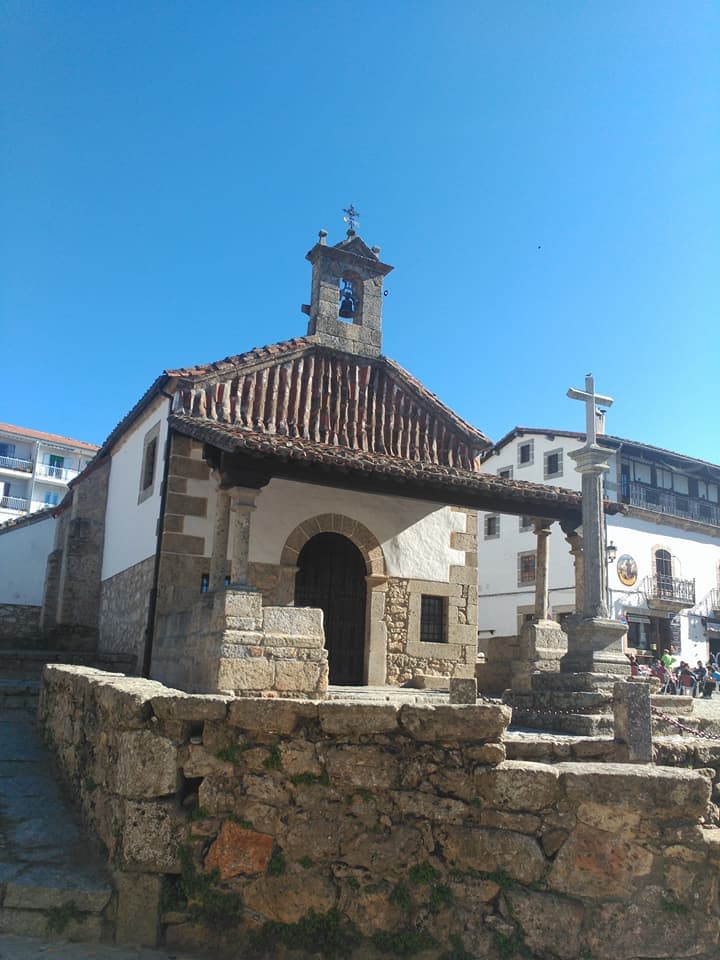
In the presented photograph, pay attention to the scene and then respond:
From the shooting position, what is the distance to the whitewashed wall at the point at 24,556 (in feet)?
74.4

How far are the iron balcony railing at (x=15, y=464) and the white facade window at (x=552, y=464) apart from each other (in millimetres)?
31314

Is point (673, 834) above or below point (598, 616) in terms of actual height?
below

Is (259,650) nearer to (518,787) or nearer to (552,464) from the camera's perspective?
(518,787)

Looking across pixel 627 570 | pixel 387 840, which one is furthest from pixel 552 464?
pixel 387 840

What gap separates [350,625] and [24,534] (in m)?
14.3

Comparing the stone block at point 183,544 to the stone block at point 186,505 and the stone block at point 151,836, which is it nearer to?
the stone block at point 186,505

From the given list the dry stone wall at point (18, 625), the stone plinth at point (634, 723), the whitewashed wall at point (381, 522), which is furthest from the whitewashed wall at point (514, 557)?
the stone plinth at point (634, 723)

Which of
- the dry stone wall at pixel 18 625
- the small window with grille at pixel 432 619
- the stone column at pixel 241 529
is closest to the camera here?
the stone column at pixel 241 529

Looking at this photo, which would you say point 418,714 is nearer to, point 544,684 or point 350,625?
point 544,684

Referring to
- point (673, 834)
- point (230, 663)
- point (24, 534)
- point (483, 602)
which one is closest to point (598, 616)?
point (230, 663)

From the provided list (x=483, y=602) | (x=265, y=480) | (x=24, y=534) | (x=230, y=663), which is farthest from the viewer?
(x=483, y=602)

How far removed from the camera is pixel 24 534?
22.9 metres

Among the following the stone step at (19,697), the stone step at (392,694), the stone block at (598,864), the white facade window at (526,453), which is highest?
the white facade window at (526,453)

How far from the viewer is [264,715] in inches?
154
